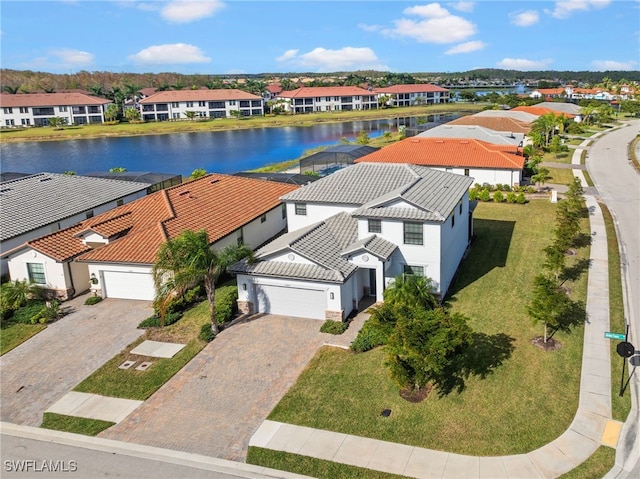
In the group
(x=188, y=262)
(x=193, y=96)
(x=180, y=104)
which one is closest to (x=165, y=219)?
(x=188, y=262)

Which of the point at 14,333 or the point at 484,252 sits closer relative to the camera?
the point at 14,333

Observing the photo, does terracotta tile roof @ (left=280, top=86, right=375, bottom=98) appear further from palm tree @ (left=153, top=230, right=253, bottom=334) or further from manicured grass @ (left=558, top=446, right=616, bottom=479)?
manicured grass @ (left=558, top=446, right=616, bottom=479)

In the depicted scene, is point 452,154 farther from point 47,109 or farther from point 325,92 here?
point 47,109

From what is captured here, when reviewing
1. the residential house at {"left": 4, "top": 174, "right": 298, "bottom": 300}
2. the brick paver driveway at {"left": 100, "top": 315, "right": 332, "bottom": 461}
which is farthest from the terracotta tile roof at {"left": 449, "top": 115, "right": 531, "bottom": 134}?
the brick paver driveway at {"left": 100, "top": 315, "right": 332, "bottom": 461}

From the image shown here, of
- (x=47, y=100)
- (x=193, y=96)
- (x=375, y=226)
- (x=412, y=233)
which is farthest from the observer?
(x=193, y=96)

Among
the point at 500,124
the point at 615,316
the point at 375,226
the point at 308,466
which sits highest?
the point at 500,124

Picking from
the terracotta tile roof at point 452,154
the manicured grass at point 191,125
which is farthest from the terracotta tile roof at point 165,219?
the manicured grass at point 191,125

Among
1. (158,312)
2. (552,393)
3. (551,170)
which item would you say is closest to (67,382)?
(158,312)
